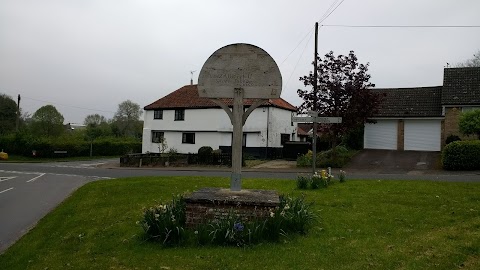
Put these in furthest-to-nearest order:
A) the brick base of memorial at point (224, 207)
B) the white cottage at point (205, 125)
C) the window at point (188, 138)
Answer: the window at point (188, 138)
the white cottage at point (205, 125)
the brick base of memorial at point (224, 207)

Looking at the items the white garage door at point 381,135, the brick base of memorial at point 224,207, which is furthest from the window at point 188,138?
the brick base of memorial at point 224,207

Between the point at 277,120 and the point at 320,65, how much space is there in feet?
41.4

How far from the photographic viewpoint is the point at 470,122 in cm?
2473

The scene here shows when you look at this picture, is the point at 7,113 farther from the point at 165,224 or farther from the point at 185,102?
the point at 165,224

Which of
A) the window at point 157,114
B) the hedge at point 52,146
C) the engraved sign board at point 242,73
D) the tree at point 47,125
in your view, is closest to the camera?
the engraved sign board at point 242,73

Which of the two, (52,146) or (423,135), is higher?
(423,135)

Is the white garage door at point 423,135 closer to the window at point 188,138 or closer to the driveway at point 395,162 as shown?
the driveway at point 395,162

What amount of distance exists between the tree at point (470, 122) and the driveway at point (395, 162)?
254 cm

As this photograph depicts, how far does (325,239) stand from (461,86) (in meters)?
29.5

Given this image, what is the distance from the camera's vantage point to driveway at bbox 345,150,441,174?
2275cm

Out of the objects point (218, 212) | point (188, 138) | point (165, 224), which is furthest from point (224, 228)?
point (188, 138)

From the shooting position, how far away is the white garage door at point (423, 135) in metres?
30.8

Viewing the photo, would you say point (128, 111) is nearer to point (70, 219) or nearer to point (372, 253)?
point (70, 219)

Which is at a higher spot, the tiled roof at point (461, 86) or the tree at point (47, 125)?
the tiled roof at point (461, 86)
